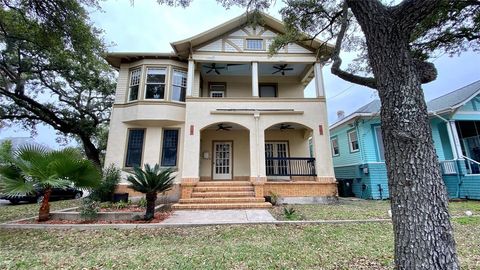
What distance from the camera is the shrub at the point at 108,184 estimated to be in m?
9.77

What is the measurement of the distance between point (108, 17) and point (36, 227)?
7.78 meters

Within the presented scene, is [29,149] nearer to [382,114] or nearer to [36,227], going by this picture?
[36,227]

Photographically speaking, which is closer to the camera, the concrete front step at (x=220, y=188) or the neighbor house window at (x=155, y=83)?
the concrete front step at (x=220, y=188)

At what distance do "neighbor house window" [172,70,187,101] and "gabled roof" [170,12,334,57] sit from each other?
977mm

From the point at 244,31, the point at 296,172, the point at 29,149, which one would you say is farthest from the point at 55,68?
the point at 296,172

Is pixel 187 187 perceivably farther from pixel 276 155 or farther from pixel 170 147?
pixel 276 155

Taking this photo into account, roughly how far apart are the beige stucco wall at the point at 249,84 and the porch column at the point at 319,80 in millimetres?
2105

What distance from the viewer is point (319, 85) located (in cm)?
1139

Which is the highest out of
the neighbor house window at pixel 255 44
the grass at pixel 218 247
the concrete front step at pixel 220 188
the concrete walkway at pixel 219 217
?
the neighbor house window at pixel 255 44

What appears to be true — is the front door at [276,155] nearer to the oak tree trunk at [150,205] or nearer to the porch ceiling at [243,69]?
the porch ceiling at [243,69]

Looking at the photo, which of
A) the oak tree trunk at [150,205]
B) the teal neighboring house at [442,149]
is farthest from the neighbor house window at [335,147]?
the oak tree trunk at [150,205]

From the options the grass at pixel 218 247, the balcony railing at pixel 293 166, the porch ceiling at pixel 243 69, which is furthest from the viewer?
the porch ceiling at pixel 243 69

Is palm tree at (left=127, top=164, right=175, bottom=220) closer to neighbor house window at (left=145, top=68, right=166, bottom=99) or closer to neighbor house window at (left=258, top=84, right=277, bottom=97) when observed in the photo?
neighbor house window at (left=145, top=68, right=166, bottom=99)

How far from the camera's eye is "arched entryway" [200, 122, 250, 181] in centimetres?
1248
